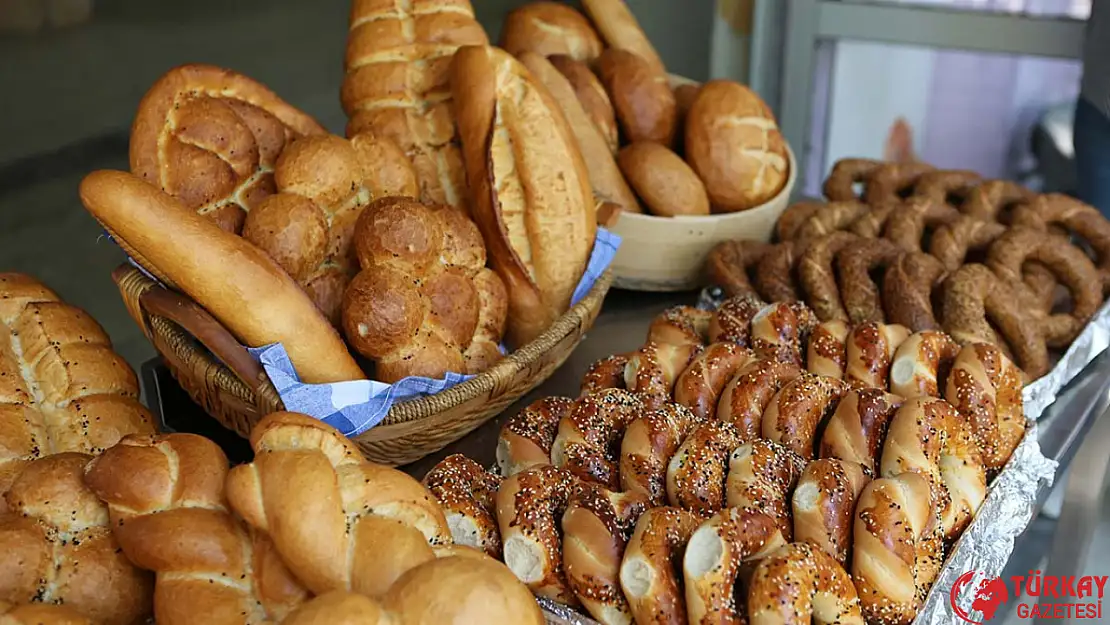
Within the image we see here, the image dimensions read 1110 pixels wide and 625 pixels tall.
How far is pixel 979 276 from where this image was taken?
180 cm

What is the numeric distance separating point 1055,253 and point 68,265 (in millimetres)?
3231

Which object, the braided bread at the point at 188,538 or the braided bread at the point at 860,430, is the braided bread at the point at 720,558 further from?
the braided bread at the point at 188,538

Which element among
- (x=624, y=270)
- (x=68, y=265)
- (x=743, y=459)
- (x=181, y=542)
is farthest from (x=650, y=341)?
(x=68, y=265)

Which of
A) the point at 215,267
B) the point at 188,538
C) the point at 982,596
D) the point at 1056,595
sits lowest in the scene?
the point at 1056,595

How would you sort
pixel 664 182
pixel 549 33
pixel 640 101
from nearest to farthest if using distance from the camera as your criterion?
pixel 664 182 < pixel 640 101 < pixel 549 33

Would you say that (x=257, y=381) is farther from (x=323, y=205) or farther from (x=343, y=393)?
(x=323, y=205)

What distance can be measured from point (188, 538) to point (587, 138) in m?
1.38

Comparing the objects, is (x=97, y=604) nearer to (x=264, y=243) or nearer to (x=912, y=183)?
(x=264, y=243)

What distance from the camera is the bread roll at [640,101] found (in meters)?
2.23

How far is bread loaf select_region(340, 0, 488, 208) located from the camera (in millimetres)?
1861

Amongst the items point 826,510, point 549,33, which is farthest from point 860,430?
point 549,33

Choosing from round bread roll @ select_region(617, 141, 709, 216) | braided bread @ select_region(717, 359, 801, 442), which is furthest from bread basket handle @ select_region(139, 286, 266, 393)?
round bread roll @ select_region(617, 141, 709, 216)

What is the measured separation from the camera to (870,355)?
1500mm

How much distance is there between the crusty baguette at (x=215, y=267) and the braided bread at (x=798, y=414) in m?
0.65
